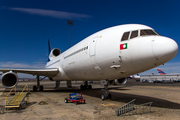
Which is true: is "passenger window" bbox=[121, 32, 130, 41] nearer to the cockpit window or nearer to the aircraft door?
the cockpit window

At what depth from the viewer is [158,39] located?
18.9 feet

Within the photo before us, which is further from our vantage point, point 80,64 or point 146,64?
point 80,64

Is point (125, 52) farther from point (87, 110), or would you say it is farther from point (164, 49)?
point (87, 110)

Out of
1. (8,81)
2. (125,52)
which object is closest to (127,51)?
(125,52)

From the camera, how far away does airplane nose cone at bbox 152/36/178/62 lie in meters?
5.46

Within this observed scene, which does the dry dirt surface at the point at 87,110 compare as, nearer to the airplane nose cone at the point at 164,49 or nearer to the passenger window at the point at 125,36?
the airplane nose cone at the point at 164,49

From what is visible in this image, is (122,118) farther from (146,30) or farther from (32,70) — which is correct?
(32,70)

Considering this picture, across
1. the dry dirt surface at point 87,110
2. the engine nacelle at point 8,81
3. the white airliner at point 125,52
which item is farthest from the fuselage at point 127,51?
the engine nacelle at point 8,81

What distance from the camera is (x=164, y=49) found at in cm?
546

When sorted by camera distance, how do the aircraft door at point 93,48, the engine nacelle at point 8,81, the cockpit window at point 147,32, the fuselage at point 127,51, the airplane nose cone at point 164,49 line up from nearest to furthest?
the airplane nose cone at point 164,49 → the fuselage at point 127,51 → the cockpit window at point 147,32 → the aircraft door at point 93,48 → the engine nacelle at point 8,81

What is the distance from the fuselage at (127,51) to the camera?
563 cm

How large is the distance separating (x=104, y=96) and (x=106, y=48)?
12.2 ft

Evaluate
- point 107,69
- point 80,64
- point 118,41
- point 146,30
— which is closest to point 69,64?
point 80,64

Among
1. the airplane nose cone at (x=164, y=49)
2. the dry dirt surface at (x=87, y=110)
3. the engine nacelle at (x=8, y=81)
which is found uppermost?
the airplane nose cone at (x=164, y=49)
